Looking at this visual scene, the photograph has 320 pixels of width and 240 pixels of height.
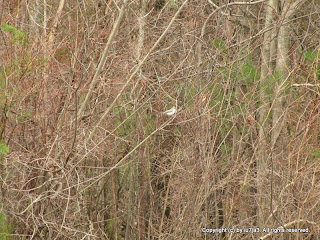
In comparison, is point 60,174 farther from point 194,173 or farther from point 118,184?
point 118,184

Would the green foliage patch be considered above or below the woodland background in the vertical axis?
above

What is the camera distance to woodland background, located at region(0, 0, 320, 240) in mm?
5703

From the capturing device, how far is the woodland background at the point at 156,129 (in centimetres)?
570

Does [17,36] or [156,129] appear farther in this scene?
[156,129]

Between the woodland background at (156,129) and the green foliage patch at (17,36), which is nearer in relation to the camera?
the green foliage patch at (17,36)

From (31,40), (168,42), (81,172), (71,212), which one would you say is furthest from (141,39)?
(71,212)

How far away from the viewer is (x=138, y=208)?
7.09 meters

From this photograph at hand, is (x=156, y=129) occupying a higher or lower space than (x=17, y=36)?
lower

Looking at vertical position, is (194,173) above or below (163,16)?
below

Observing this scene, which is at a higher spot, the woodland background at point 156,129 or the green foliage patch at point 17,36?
the green foliage patch at point 17,36

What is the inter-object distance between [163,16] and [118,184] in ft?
7.39

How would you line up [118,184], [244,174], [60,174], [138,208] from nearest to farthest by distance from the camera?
1. [60,174]
2. [244,174]
3. [138,208]
4. [118,184]

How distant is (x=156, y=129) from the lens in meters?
5.90

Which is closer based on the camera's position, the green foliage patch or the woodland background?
the green foliage patch
